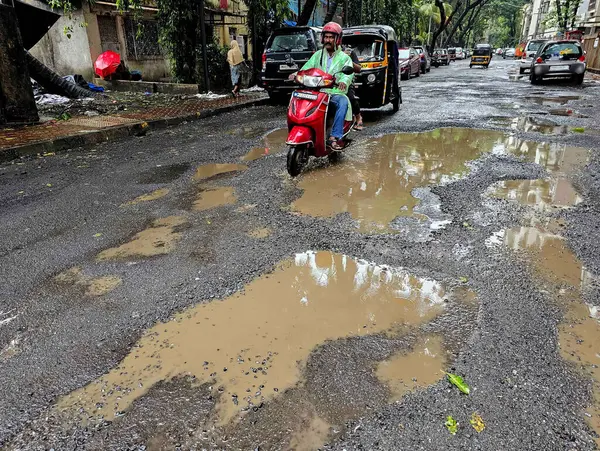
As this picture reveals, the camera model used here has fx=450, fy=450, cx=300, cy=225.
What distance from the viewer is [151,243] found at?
12.1 ft

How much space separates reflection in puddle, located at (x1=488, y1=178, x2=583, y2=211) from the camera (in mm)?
4473

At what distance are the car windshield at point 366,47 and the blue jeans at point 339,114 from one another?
4.33m

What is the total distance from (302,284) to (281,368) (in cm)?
85

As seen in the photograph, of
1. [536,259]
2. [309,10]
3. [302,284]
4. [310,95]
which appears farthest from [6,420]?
[309,10]

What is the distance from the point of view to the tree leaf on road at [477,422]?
187cm

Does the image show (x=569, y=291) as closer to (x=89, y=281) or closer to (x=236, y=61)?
(x=89, y=281)

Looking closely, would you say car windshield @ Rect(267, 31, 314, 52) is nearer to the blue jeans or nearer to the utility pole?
the utility pole

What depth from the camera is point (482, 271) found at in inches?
124

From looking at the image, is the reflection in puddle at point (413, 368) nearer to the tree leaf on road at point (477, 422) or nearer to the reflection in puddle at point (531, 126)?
the tree leaf on road at point (477, 422)

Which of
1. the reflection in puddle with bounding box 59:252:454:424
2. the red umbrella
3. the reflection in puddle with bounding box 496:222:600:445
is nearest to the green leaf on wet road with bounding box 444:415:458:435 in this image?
the reflection in puddle with bounding box 496:222:600:445

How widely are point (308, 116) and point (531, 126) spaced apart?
5459mm

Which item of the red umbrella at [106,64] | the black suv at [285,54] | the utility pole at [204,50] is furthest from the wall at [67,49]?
the black suv at [285,54]

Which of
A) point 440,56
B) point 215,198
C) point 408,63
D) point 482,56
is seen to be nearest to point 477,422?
point 215,198

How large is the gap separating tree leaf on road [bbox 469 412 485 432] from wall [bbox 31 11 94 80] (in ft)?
56.3
